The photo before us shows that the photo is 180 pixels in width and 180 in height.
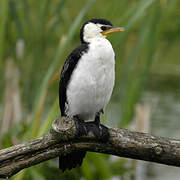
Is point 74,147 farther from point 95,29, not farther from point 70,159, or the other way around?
point 95,29

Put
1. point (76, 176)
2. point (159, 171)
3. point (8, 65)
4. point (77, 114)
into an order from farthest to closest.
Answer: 1. point (159, 171)
2. point (8, 65)
3. point (76, 176)
4. point (77, 114)

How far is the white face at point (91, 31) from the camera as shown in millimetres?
3318

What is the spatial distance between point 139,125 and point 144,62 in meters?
0.74

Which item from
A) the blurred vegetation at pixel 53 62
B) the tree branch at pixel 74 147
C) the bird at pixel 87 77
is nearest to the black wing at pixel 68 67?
the bird at pixel 87 77

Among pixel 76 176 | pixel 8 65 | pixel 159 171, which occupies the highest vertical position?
pixel 8 65

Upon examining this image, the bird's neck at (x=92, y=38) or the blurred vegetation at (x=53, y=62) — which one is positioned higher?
the bird's neck at (x=92, y=38)

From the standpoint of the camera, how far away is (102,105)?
333 cm

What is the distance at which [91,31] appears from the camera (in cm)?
332

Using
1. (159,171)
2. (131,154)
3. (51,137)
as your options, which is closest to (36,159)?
(51,137)

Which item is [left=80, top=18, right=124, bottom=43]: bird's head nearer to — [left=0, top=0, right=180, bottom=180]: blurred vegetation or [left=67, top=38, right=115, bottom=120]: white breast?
[left=67, top=38, right=115, bottom=120]: white breast

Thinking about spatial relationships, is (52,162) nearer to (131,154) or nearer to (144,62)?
(144,62)

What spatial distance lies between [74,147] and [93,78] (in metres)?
0.51

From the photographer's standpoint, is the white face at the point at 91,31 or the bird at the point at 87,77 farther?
the white face at the point at 91,31

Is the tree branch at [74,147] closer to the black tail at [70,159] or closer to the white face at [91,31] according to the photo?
the black tail at [70,159]
